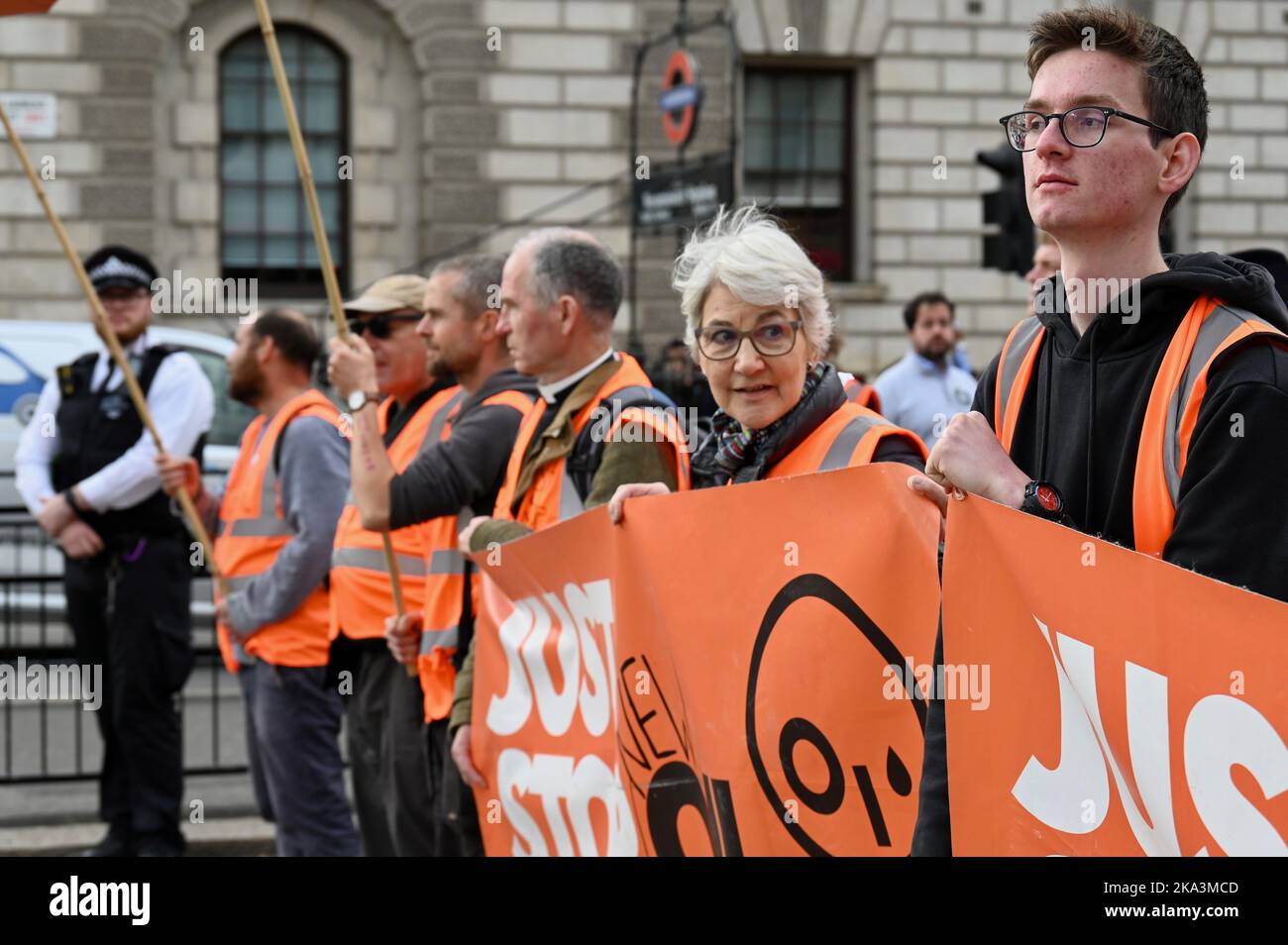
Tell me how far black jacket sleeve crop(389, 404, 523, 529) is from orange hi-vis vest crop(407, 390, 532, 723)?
6 centimetres

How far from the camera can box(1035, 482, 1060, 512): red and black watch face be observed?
273 centimetres

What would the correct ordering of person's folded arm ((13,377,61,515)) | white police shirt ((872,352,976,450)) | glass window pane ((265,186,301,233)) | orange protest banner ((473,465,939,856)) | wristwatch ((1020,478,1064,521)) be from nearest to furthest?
wristwatch ((1020,478,1064,521)) < orange protest banner ((473,465,939,856)) < person's folded arm ((13,377,61,515)) < white police shirt ((872,352,976,450)) < glass window pane ((265,186,301,233))

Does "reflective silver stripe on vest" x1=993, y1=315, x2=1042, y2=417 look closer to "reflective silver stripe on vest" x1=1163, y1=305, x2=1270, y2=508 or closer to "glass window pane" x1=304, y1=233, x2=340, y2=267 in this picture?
"reflective silver stripe on vest" x1=1163, y1=305, x2=1270, y2=508

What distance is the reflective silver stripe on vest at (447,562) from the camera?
5.07 m

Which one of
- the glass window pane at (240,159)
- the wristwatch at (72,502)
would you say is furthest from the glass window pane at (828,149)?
the wristwatch at (72,502)

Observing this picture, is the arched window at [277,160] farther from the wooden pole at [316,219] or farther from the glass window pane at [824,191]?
the wooden pole at [316,219]

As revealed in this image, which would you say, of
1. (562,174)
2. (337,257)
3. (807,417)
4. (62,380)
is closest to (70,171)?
(337,257)

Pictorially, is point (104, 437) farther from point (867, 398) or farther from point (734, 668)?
point (734, 668)

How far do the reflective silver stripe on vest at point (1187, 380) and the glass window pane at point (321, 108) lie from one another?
730 inches

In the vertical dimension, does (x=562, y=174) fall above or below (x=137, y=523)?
above

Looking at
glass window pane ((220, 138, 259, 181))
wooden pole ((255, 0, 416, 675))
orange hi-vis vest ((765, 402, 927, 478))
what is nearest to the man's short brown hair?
orange hi-vis vest ((765, 402, 927, 478))

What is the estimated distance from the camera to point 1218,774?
2398 millimetres
